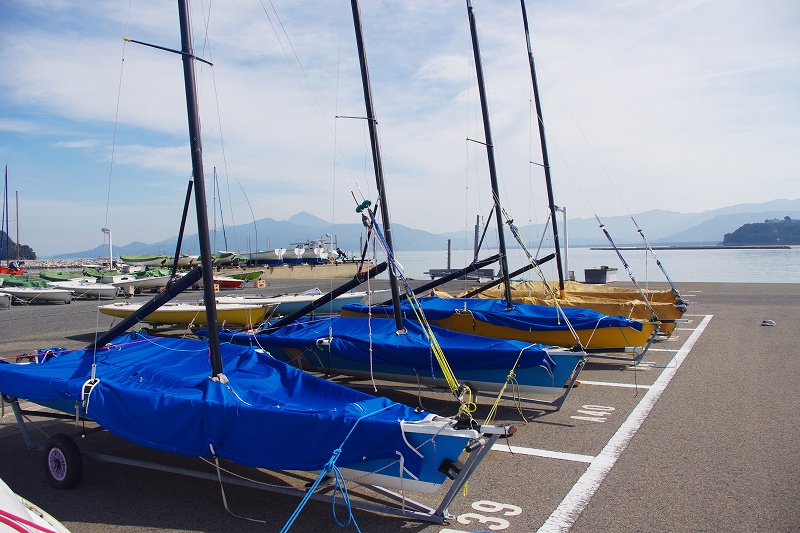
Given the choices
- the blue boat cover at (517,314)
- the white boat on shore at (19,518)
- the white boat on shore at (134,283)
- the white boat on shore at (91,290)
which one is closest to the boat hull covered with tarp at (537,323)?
the blue boat cover at (517,314)

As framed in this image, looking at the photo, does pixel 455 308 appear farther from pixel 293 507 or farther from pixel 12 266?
pixel 12 266

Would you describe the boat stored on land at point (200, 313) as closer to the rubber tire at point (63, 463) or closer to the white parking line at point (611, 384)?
the white parking line at point (611, 384)

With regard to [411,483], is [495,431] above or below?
above

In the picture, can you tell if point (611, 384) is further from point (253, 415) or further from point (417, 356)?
point (253, 415)

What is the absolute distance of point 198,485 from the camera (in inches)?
225

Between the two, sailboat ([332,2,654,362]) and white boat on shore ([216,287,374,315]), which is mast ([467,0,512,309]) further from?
white boat on shore ([216,287,374,315])

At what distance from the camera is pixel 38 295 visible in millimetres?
26938

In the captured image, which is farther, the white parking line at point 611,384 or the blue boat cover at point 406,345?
the white parking line at point 611,384

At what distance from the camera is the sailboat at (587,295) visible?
13.0 m

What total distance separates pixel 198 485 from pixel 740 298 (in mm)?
22792

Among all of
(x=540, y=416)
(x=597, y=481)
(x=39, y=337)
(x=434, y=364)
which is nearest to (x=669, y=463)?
(x=597, y=481)

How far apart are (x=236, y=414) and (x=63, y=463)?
6.84 ft

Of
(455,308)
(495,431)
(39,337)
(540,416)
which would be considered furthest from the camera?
(39,337)

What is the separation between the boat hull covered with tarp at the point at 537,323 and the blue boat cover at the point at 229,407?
5887 millimetres
